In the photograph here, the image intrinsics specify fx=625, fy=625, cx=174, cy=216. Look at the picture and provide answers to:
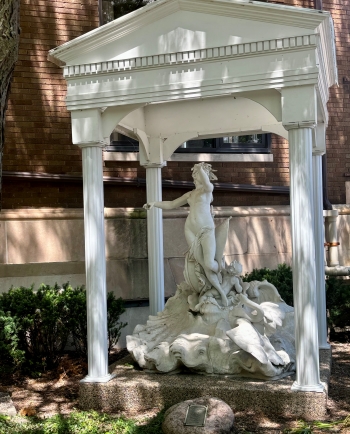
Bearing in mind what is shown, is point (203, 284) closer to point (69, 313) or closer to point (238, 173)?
point (69, 313)

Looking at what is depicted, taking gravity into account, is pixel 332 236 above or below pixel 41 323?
above

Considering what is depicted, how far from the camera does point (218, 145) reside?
11.5 metres

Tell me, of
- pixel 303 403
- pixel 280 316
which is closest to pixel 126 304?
pixel 280 316

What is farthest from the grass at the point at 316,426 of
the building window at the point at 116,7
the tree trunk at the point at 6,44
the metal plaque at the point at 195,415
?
the building window at the point at 116,7

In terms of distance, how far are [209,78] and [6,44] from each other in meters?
2.12

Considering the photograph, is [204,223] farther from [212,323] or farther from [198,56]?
[198,56]

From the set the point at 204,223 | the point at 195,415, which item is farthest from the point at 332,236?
the point at 195,415

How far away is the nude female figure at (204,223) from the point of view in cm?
707

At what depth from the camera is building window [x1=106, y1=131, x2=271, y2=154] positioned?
11.1 m

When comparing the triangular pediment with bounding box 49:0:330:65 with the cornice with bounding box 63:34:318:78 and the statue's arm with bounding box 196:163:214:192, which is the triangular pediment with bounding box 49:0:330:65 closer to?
the cornice with bounding box 63:34:318:78

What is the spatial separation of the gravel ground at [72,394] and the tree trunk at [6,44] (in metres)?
3.22

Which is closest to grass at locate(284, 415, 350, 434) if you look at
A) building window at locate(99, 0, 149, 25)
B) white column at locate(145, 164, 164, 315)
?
white column at locate(145, 164, 164, 315)

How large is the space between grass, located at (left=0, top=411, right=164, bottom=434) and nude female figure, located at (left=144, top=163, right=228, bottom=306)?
1719 mm

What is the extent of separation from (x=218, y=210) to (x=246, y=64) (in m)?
4.79
